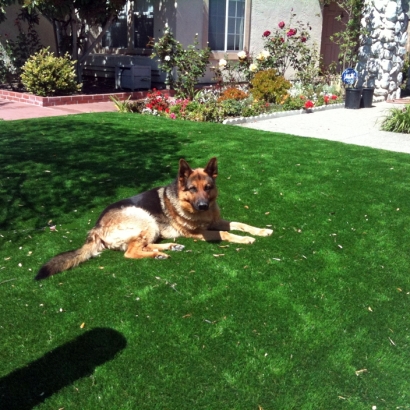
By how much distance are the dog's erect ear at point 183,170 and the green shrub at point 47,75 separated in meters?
10.2

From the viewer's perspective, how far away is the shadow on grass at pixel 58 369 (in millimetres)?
2946

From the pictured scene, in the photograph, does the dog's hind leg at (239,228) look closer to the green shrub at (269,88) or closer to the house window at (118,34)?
the green shrub at (269,88)

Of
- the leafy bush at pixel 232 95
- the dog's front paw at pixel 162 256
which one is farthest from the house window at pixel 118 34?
the dog's front paw at pixel 162 256

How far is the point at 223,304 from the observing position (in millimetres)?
3910

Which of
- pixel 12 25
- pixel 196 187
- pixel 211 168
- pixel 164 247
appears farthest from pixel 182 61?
pixel 164 247

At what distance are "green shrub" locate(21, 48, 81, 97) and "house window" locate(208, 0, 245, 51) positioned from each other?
546 centimetres

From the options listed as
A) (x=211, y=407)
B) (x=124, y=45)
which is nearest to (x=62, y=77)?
(x=124, y=45)

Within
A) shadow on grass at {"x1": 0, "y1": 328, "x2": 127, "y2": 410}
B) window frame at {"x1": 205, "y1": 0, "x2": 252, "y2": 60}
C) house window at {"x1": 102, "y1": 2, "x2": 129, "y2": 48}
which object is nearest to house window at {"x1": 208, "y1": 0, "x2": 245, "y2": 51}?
window frame at {"x1": 205, "y1": 0, "x2": 252, "y2": 60}

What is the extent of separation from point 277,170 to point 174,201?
287 cm

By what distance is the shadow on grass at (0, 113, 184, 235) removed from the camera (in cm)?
610

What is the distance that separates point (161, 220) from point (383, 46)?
14.8 meters

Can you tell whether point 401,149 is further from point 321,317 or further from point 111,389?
point 111,389

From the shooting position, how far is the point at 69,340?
3436mm

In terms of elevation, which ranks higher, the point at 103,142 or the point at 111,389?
the point at 103,142
